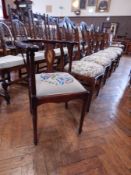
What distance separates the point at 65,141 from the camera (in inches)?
45.8

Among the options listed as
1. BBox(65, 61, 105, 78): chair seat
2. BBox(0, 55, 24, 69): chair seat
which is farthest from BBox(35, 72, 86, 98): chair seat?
BBox(0, 55, 24, 69): chair seat

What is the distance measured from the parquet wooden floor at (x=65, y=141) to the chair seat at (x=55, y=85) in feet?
1.46

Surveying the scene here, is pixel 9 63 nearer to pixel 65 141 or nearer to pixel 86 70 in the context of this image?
pixel 86 70

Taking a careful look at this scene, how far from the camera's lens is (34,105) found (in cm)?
97

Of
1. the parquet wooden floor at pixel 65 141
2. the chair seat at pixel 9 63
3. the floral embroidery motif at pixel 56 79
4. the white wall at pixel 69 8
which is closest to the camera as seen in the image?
the parquet wooden floor at pixel 65 141

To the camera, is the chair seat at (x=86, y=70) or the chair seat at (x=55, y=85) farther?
the chair seat at (x=86, y=70)

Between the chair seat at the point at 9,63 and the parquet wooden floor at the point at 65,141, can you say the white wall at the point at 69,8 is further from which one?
the chair seat at the point at 9,63

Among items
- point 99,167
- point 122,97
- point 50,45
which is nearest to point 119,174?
point 99,167

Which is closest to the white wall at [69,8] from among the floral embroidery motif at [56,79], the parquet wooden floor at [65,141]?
the parquet wooden floor at [65,141]

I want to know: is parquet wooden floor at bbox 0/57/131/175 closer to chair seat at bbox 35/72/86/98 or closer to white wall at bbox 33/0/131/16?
chair seat at bbox 35/72/86/98

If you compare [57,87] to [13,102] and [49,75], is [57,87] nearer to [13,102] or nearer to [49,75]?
[49,75]

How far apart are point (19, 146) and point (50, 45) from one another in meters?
0.91

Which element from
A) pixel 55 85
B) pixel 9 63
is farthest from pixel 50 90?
pixel 9 63

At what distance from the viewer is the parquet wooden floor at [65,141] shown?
3.10 ft
